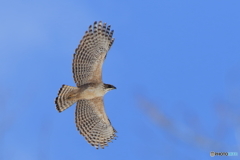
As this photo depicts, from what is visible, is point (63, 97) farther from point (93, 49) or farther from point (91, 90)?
point (93, 49)

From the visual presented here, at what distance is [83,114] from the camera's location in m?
15.2

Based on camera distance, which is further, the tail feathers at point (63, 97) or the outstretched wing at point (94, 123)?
the outstretched wing at point (94, 123)

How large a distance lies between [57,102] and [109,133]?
2.75 meters

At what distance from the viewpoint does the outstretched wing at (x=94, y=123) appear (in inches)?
596

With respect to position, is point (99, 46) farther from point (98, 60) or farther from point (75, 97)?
point (75, 97)

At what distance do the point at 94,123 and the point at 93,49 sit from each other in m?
3.47

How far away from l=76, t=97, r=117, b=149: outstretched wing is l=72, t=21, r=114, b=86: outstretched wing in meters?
1.65

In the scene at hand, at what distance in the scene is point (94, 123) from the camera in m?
15.5

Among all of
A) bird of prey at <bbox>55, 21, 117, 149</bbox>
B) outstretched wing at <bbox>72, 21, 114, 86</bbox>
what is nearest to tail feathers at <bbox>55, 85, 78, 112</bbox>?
bird of prey at <bbox>55, 21, 117, 149</bbox>

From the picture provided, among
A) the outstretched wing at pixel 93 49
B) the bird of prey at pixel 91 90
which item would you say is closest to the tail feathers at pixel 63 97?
→ the bird of prey at pixel 91 90

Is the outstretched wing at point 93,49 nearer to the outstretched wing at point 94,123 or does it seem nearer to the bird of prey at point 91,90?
the bird of prey at point 91,90

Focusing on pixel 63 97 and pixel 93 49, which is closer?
pixel 93 49

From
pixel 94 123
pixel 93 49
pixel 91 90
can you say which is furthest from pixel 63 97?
pixel 93 49

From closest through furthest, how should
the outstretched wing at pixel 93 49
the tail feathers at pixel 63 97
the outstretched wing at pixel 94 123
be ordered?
the outstretched wing at pixel 93 49
the tail feathers at pixel 63 97
the outstretched wing at pixel 94 123
